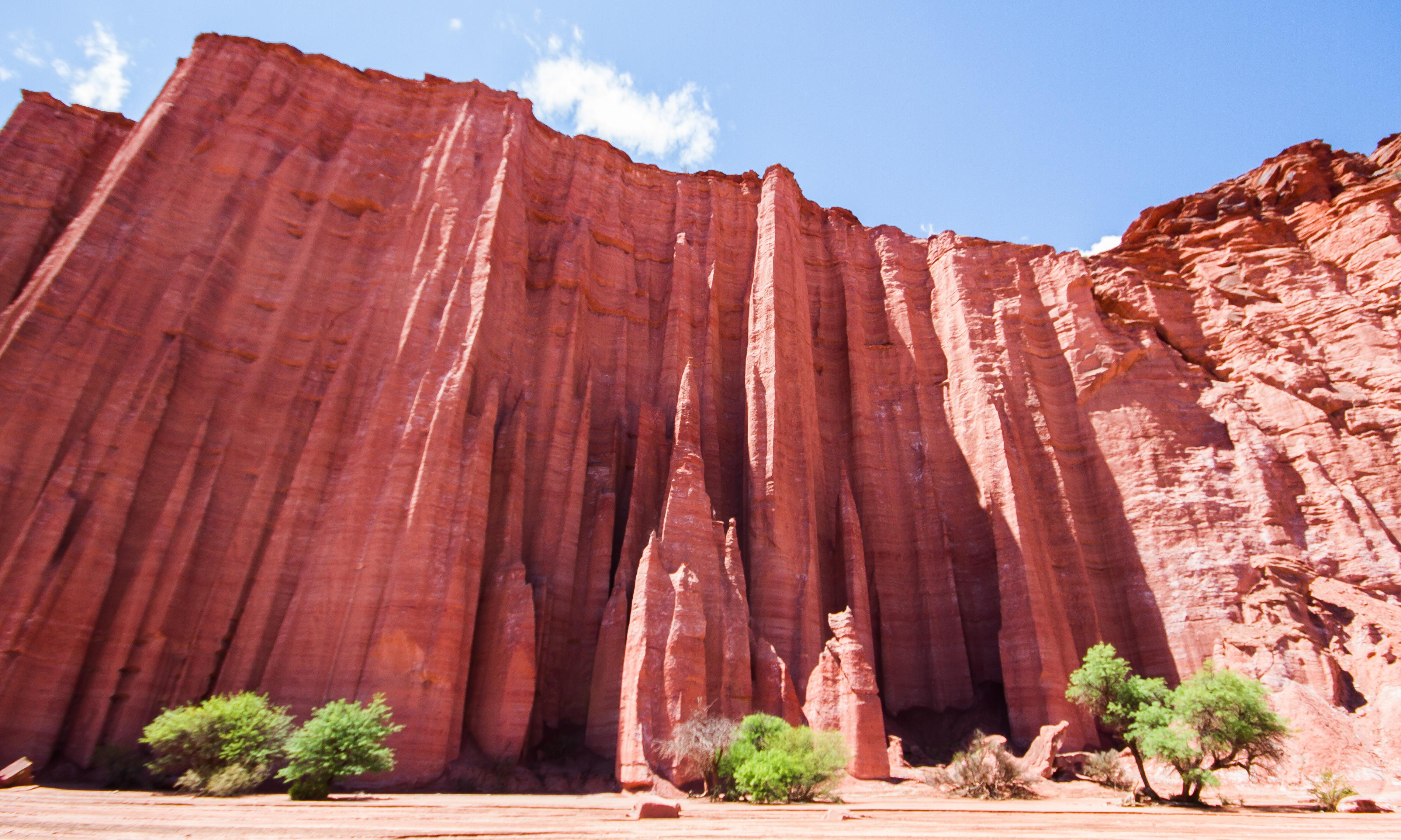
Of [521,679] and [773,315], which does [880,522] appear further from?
[521,679]

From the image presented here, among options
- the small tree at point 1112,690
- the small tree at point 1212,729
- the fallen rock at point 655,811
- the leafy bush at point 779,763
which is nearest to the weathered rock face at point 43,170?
the fallen rock at point 655,811

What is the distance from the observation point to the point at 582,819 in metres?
12.0

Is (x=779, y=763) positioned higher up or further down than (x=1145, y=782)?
higher up

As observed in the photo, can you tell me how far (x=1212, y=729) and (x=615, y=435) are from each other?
19.2 meters

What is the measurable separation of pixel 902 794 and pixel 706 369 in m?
16.8

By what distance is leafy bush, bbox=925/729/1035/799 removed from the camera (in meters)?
19.0

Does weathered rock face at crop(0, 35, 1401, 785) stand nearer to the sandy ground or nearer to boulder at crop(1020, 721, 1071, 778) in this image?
boulder at crop(1020, 721, 1071, 778)

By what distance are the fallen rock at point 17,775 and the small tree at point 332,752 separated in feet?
16.6

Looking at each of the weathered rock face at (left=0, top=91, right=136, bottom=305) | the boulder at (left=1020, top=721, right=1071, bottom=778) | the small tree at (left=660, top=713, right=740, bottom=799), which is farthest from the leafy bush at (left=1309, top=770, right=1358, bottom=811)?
the weathered rock face at (left=0, top=91, right=136, bottom=305)

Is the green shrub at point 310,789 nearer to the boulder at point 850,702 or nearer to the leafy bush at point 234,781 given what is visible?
the leafy bush at point 234,781

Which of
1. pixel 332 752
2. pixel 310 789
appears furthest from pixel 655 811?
pixel 310 789

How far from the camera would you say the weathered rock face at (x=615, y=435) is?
19219 mm

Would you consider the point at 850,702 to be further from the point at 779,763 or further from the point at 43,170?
the point at 43,170

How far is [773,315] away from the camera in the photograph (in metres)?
30.3
